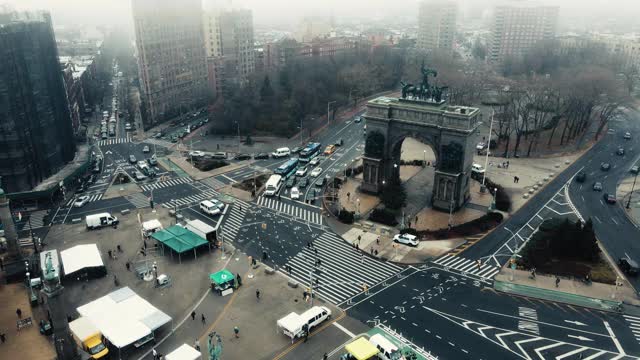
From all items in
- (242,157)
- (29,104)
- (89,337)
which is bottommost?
(242,157)

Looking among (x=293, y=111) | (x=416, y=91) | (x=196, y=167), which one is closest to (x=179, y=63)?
(x=293, y=111)

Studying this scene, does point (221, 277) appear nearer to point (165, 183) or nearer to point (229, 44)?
point (165, 183)

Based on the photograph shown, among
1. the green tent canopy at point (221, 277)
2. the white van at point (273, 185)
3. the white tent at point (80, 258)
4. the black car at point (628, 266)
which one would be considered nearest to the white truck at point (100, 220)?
the white tent at point (80, 258)

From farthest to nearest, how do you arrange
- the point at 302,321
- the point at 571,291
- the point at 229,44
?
the point at 229,44, the point at 571,291, the point at 302,321

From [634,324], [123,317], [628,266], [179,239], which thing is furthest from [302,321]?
[628,266]

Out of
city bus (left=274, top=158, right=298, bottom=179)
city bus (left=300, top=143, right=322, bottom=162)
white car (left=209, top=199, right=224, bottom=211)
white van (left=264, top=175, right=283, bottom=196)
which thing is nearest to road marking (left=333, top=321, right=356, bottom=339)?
white car (left=209, top=199, right=224, bottom=211)

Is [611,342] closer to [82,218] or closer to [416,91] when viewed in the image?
[416,91]

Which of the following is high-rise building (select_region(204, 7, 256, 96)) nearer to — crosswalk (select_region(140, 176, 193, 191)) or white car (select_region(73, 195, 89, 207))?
crosswalk (select_region(140, 176, 193, 191))
